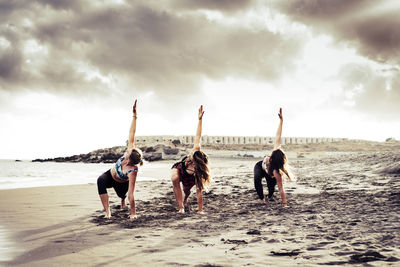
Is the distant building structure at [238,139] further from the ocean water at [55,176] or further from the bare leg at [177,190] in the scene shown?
the bare leg at [177,190]

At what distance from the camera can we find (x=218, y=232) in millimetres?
4410

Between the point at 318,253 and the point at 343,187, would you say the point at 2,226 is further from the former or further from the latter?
the point at 343,187

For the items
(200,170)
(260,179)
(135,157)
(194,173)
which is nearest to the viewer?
(135,157)

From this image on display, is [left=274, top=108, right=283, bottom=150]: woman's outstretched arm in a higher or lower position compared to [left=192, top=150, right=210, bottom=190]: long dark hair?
higher

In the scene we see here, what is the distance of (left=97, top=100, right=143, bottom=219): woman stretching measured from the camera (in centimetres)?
557

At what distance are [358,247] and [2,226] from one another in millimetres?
5239

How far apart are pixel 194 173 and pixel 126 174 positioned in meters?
1.29

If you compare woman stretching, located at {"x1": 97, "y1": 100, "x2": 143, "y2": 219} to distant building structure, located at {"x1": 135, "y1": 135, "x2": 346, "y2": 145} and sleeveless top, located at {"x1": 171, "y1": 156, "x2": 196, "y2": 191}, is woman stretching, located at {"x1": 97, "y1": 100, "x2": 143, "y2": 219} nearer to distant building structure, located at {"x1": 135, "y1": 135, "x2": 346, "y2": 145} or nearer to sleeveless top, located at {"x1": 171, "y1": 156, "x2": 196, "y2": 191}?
sleeveless top, located at {"x1": 171, "y1": 156, "x2": 196, "y2": 191}

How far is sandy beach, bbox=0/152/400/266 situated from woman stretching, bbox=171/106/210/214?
38 centimetres

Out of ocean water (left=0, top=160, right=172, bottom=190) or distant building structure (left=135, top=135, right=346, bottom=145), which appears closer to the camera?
ocean water (left=0, top=160, right=172, bottom=190)

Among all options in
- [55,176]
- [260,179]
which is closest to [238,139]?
[55,176]

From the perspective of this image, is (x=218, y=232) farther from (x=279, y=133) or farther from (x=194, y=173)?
(x=279, y=133)

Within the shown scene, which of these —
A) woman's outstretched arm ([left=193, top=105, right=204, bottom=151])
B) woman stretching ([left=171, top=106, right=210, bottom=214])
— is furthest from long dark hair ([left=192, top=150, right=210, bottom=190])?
woman's outstretched arm ([left=193, top=105, right=204, bottom=151])

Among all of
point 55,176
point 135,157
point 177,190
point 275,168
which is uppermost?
point 135,157
